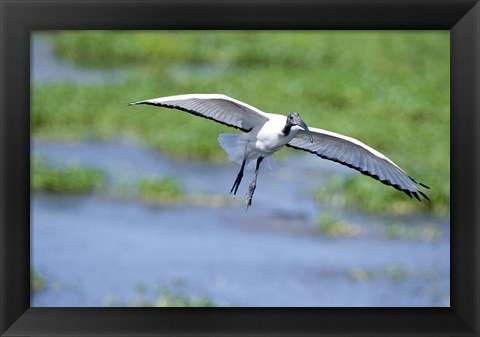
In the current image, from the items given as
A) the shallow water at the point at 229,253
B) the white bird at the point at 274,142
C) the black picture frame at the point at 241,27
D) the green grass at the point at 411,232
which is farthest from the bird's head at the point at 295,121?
the green grass at the point at 411,232

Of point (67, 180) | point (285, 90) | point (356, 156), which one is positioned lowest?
point (67, 180)

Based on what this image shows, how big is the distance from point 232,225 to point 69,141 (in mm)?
2196

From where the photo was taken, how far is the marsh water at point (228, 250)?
7.38 m

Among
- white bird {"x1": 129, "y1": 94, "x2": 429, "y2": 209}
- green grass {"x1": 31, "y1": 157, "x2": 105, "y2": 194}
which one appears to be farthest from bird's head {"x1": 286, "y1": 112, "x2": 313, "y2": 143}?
green grass {"x1": 31, "y1": 157, "x2": 105, "y2": 194}

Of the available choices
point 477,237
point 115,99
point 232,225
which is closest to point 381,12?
point 477,237

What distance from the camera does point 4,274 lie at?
3760mm

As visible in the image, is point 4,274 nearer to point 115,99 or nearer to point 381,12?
point 381,12

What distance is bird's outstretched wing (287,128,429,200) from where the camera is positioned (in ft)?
13.3

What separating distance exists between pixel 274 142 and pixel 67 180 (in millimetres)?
4663

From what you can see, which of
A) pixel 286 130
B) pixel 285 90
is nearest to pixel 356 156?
pixel 286 130

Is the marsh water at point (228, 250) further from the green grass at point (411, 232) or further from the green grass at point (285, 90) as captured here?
the green grass at point (285, 90)

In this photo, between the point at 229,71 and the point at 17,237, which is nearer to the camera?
the point at 17,237

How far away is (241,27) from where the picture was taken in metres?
3.76

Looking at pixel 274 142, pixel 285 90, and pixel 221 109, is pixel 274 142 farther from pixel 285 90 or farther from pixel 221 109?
pixel 285 90
